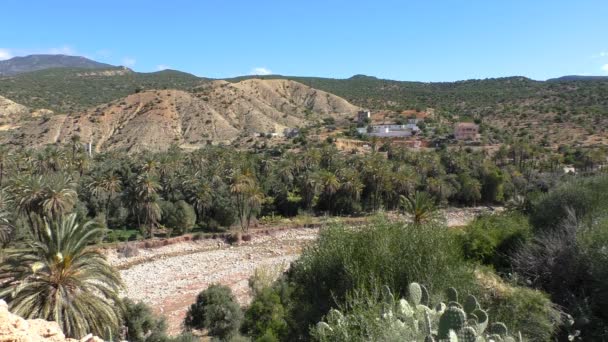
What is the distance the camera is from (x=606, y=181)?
23.4m

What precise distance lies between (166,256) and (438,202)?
35808 millimetres

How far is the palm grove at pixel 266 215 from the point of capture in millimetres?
13672

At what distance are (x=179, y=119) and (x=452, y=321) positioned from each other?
10860cm

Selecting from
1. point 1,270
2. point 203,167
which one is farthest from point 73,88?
point 1,270

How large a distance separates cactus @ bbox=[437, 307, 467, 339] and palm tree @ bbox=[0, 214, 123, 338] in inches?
427

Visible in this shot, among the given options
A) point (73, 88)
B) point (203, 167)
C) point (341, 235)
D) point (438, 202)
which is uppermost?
point (73, 88)

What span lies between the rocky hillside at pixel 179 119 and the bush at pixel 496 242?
8082 centimetres

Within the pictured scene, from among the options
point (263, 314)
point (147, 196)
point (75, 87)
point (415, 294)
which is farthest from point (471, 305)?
point (75, 87)

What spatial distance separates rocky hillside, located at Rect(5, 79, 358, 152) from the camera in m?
98.0

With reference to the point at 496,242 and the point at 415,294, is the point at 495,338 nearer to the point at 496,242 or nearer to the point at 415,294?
the point at 415,294

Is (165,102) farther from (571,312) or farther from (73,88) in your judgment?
(571,312)

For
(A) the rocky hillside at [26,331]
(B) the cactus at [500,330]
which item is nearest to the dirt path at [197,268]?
(A) the rocky hillside at [26,331]

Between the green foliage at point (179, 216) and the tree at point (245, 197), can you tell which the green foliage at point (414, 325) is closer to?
the tree at point (245, 197)

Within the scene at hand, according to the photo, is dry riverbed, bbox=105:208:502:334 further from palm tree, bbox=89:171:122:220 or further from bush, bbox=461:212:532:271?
bush, bbox=461:212:532:271
